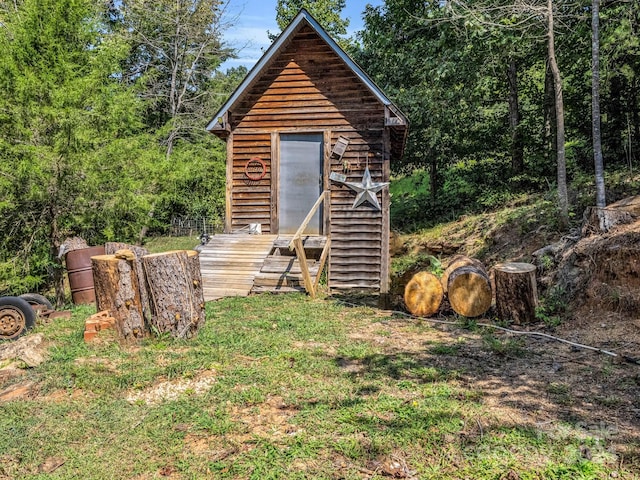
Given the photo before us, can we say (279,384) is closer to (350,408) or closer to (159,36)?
(350,408)

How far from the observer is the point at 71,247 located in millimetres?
9148

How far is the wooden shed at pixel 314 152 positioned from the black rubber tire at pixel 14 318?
528 centimetres

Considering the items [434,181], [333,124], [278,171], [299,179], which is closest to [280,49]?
[333,124]

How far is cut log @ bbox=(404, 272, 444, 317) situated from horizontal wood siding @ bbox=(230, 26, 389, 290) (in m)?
3.45

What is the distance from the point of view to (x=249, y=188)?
1114 centimetres

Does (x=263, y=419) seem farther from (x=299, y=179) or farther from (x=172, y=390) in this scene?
(x=299, y=179)

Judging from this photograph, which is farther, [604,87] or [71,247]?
[604,87]

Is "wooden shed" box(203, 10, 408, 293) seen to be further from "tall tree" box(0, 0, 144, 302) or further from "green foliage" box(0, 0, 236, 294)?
"tall tree" box(0, 0, 144, 302)

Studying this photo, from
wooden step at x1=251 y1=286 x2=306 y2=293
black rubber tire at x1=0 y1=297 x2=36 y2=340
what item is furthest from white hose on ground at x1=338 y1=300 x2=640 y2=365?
black rubber tire at x1=0 y1=297 x2=36 y2=340

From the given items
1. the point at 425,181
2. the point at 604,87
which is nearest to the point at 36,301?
the point at 604,87

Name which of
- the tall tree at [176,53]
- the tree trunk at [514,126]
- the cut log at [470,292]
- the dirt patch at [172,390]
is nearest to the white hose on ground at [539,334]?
the cut log at [470,292]

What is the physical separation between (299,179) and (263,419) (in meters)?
8.15

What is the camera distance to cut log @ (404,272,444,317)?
22.7 feet

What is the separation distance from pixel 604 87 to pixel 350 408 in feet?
38.8
